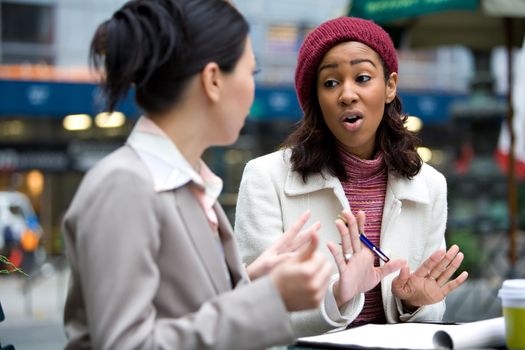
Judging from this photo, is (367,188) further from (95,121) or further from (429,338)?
(95,121)

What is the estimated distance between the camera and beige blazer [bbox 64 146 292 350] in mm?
1508

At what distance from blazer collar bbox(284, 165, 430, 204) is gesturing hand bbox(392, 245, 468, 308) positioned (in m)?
0.30

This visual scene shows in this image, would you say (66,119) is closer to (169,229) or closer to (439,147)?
(439,147)

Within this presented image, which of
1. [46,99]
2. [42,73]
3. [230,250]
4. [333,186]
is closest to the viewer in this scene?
[230,250]

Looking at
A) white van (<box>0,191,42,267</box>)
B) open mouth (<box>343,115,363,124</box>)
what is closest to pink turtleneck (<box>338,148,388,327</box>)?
open mouth (<box>343,115,363,124</box>)

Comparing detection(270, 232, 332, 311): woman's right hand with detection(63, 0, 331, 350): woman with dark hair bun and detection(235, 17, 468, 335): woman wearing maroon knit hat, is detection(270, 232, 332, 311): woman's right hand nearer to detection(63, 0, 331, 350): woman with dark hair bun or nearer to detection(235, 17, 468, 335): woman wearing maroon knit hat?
detection(63, 0, 331, 350): woman with dark hair bun

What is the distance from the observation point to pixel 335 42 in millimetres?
2648

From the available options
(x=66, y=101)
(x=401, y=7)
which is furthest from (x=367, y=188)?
(x=66, y=101)

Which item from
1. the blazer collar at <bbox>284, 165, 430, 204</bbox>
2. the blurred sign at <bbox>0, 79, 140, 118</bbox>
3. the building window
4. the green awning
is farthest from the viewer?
the building window

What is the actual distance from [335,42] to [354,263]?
71 centimetres

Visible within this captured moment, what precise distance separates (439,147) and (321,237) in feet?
67.4

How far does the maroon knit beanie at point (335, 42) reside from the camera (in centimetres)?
265

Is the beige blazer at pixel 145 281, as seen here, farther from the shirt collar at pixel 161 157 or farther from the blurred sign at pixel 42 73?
the blurred sign at pixel 42 73

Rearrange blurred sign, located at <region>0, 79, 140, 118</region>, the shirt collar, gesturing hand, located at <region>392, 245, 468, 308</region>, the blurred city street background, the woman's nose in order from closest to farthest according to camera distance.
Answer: the shirt collar, gesturing hand, located at <region>392, 245, 468, 308</region>, the woman's nose, the blurred city street background, blurred sign, located at <region>0, 79, 140, 118</region>
